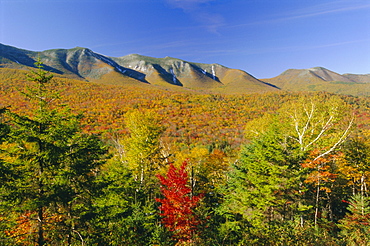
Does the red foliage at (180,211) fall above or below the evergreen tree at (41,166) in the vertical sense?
below

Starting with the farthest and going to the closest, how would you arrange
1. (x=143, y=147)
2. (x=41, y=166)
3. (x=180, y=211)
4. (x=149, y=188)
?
1. (x=149, y=188)
2. (x=143, y=147)
3. (x=180, y=211)
4. (x=41, y=166)

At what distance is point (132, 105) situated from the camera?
2562 inches

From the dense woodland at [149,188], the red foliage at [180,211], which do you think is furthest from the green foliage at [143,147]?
the red foliage at [180,211]

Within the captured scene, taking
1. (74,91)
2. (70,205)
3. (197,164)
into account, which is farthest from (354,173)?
(74,91)

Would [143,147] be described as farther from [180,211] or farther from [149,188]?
[180,211]

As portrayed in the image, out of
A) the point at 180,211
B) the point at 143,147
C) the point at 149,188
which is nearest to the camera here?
the point at 180,211

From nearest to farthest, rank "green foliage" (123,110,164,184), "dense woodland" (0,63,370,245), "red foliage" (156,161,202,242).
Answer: "dense woodland" (0,63,370,245), "red foliage" (156,161,202,242), "green foliage" (123,110,164,184)

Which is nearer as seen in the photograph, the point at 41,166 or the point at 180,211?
the point at 41,166

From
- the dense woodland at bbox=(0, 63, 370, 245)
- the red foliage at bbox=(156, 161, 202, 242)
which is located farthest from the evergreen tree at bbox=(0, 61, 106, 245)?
the red foliage at bbox=(156, 161, 202, 242)

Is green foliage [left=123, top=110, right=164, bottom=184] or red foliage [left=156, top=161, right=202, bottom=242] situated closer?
red foliage [left=156, top=161, right=202, bottom=242]

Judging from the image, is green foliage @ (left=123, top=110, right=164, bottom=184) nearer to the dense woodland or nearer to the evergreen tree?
the dense woodland

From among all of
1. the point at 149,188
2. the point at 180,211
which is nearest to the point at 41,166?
the point at 180,211

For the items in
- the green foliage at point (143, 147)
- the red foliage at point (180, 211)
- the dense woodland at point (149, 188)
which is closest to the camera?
the dense woodland at point (149, 188)

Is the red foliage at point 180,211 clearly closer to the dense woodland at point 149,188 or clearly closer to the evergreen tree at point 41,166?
the dense woodland at point 149,188
